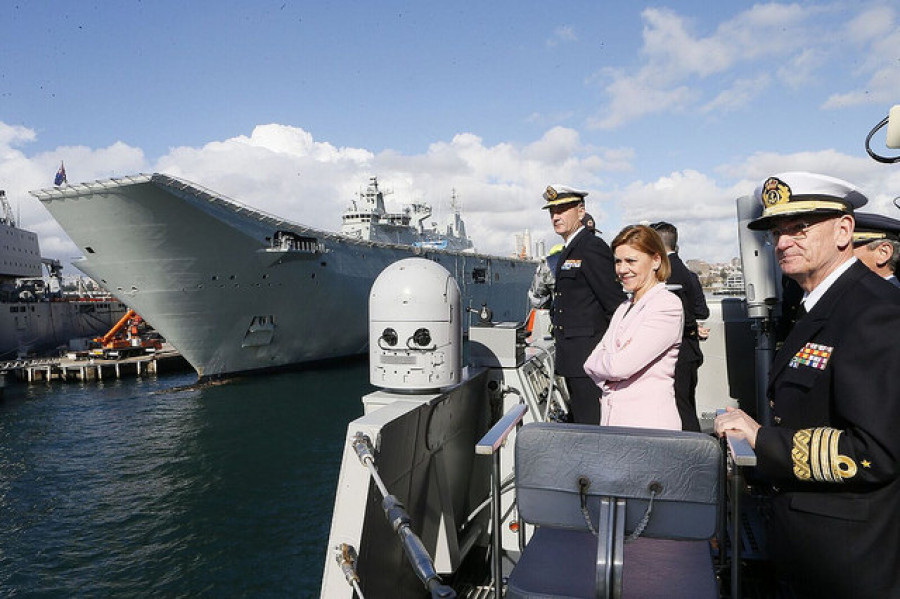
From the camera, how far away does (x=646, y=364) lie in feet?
8.00

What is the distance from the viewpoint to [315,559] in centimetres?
966

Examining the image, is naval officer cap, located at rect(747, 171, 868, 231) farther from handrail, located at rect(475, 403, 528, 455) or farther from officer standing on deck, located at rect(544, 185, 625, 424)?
officer standing on deck, located at rect(544, 185, 625, 424)

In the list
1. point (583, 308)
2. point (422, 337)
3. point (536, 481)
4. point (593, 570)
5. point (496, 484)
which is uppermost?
point (583, 308)

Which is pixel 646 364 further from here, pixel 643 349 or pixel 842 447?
pixel 842 447

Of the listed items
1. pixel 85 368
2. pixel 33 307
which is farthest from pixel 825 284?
pixel 33 307

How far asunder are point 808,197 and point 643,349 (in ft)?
2.90

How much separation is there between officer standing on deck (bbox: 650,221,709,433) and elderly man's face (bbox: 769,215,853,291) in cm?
114

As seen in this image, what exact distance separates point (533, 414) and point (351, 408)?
55.3 ft

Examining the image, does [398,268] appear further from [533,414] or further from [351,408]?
[351,408]

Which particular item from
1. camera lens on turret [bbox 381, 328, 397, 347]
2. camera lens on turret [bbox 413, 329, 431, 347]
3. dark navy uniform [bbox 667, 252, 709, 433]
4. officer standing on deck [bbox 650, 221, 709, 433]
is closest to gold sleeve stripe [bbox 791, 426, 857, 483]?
officer standing on deck [bbox 650, 221, 709, 433]

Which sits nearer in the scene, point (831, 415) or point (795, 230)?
point (831, 415)

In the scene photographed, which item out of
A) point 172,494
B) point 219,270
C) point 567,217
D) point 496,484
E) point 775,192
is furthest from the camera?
point 219,270

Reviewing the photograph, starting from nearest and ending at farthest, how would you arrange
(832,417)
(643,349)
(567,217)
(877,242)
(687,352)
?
1. (832,417)
2. (643,349)
3. (877,242)
4. (687,352)
5. (567,217)

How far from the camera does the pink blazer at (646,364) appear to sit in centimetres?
244
